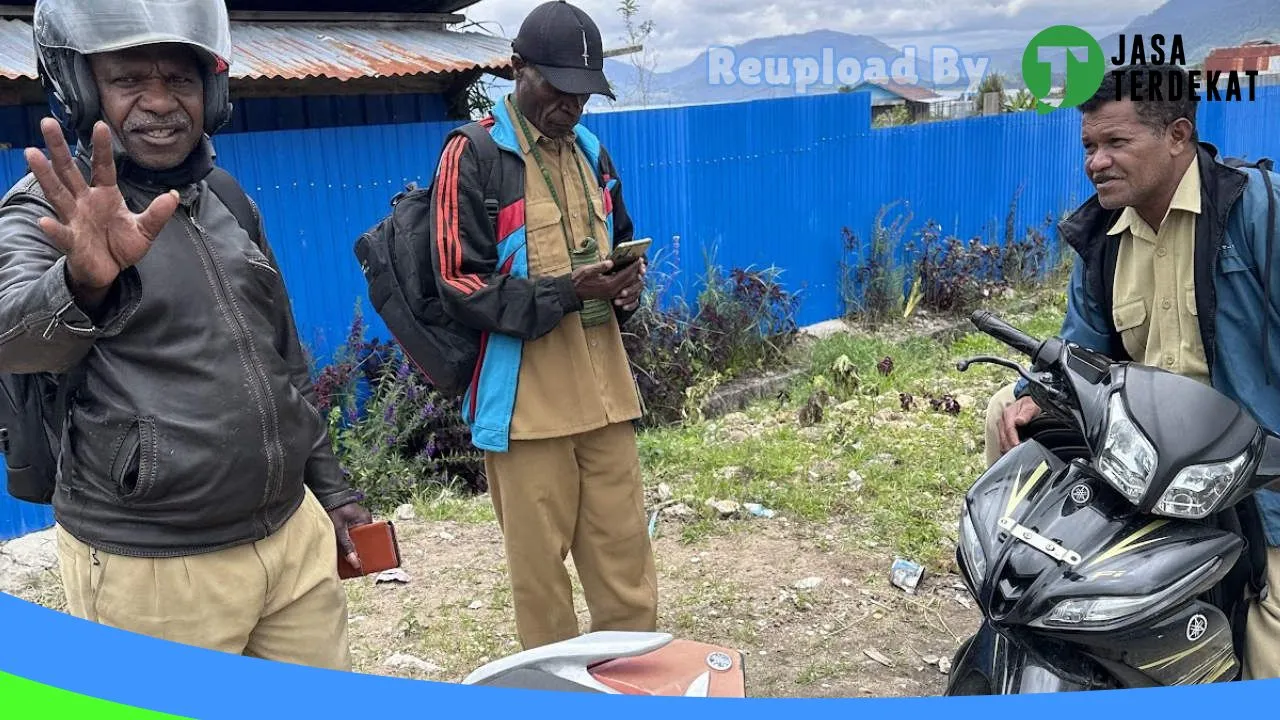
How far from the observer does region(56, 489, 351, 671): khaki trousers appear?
1782 millimetres

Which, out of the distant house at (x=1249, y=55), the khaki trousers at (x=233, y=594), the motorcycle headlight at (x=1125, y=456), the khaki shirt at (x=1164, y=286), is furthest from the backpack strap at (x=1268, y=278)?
the distant house at (x=1249, y=55)

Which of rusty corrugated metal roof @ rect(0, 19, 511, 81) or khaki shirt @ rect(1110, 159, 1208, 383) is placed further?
rusty corrugated metal roof @ rect(0, 19, 511, 81)

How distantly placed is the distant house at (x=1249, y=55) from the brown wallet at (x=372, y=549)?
10674 millimetres

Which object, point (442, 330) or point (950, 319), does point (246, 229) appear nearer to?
point (442, 330)

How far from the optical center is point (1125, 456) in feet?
5.87

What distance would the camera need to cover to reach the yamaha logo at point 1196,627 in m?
1.88

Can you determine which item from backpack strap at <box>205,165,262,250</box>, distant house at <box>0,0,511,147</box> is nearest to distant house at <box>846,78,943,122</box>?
distant house at <box>0,0,511,147</box>

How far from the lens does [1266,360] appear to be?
6.94 feet

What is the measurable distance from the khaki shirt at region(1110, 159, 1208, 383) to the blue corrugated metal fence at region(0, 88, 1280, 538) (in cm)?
405

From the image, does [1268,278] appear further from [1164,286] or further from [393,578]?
[393,578]

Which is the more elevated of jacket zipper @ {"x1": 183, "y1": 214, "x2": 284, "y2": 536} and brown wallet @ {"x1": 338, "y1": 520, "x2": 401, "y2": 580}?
jacket zipper @ {"x1": 183, "y1": 214, "x2": 284, "y2": 536}

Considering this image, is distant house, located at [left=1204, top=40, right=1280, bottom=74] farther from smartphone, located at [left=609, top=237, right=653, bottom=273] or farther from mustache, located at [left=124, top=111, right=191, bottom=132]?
mustache, located at [left=124, top=111, right=191, bottom=132]

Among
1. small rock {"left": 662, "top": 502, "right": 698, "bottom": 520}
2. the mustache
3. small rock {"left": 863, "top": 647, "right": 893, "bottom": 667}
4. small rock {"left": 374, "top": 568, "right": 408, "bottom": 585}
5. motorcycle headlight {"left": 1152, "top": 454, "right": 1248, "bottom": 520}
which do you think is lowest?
small rock {"left": 863, "top": 647, "right": 893, "bottom": 667}

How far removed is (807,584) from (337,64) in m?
3.64
